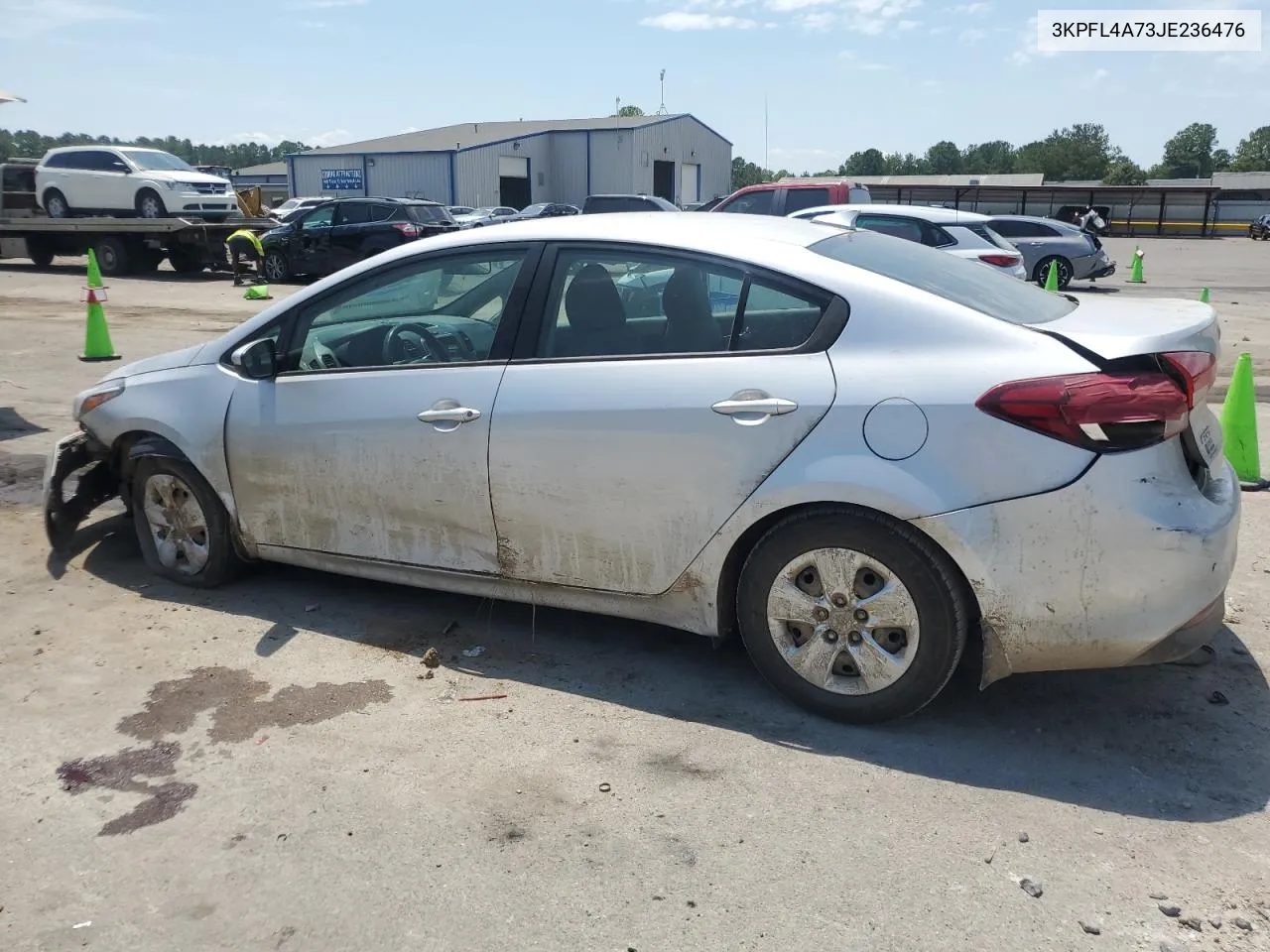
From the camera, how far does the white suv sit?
2264 centimetres

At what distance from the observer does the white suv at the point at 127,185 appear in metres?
22.6

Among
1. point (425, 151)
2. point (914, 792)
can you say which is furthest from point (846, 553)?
point (425, 151)

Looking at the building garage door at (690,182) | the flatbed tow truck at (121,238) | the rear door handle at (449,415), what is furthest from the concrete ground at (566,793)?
the building garage door at (690,182)

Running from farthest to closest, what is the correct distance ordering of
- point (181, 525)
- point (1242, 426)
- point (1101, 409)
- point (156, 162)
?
point (156, 162) → point (1242, 426) → point (181, 525) → point (1101, 409)

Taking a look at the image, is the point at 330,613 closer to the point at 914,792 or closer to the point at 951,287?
the point at 914,792

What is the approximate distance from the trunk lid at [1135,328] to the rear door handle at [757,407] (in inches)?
33.3

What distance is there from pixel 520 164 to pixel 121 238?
36226mm

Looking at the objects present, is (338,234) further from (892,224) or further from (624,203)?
(892,224)

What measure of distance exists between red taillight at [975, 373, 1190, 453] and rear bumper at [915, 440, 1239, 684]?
0.06m

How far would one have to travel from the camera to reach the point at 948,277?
3758 mm

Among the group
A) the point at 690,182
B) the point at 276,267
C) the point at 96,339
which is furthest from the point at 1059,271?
the point at 690,182

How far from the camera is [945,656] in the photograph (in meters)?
3.25

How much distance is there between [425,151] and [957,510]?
5316cm

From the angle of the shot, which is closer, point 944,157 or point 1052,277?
point 1052,277
